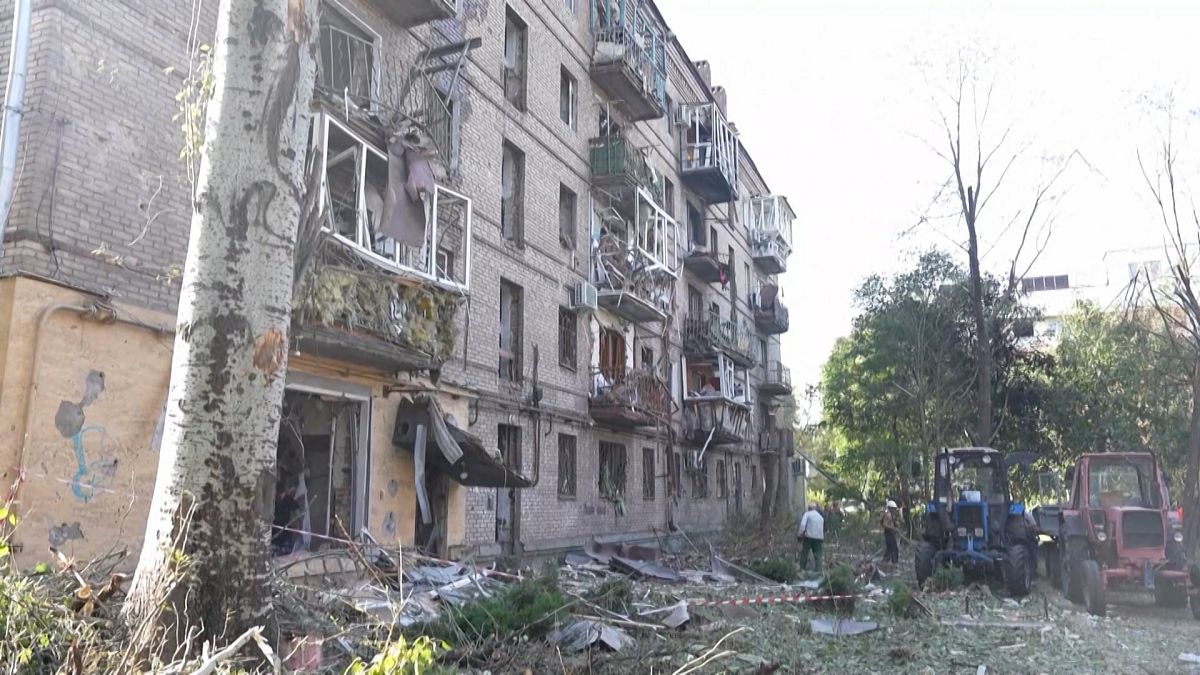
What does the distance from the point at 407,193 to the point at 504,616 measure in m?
6.45

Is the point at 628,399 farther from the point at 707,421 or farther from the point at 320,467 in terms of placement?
the point at 320,467

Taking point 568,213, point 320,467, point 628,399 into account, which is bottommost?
point 320,467

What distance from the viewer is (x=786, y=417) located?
5053 centimetres

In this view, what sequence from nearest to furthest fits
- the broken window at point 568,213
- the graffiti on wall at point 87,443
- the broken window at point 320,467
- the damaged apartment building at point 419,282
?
the graffiti on wall at point 87,443, the damaged apartment building at point 419,282, the broken window at point 320,467, the broken window at point 568,213

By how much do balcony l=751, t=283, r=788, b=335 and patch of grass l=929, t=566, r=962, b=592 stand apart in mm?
21450

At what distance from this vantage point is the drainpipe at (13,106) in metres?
8.16

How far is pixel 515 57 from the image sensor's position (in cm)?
1838

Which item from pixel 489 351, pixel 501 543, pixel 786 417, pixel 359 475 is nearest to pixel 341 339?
pixel 359 475

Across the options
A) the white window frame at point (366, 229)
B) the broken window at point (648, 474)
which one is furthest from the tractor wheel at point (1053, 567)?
the white window frame at point (366, 229)

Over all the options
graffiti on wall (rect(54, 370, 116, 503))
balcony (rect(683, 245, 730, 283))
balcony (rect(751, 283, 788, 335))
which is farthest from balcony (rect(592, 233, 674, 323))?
balcony (rect(751, 283, 788, 335))

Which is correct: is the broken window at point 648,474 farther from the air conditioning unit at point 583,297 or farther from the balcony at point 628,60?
the balcony at point 628,60

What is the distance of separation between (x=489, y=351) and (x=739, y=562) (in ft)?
23.6

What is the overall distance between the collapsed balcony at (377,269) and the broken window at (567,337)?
5.41 metres

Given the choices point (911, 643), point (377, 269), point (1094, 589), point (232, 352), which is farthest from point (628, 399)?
point (232, 352)
